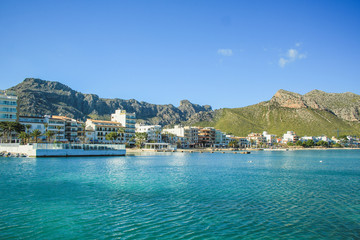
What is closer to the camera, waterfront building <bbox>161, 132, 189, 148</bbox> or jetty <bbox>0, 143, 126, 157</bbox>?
jetty <bbox>0, 143, 126, 157</bbox>

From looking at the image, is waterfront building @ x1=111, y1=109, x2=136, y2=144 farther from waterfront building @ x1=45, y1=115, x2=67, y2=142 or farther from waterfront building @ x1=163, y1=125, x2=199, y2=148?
waterfront building @ x1=163, y1=125, x2=199, y2=148

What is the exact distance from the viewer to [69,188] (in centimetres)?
2917

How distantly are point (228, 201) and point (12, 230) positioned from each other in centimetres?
1540

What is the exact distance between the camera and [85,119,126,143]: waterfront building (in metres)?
133

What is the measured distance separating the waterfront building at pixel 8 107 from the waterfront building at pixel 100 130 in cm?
3414

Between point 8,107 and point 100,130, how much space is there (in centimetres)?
4426

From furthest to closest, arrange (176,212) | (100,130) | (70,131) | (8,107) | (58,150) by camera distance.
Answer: (100,130), (70,131), (8,107), (58,150), (176,212)

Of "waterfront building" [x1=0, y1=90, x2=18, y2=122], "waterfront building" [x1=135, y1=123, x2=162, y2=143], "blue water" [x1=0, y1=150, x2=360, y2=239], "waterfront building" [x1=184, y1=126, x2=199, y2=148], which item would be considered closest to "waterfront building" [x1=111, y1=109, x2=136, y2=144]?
"waterfront building" [x1=135, y1=123, x2=162, y2=143]

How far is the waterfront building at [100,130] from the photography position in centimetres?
13262

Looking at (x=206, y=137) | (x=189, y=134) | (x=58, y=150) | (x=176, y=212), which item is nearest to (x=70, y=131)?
(x=58, y=150)

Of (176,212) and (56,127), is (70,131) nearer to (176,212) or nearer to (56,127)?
(56,127)

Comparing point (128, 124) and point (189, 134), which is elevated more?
point (128, 124)

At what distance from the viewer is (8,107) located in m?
99.7

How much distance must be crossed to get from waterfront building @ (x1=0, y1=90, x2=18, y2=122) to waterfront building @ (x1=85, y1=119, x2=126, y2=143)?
34143 millimetres
